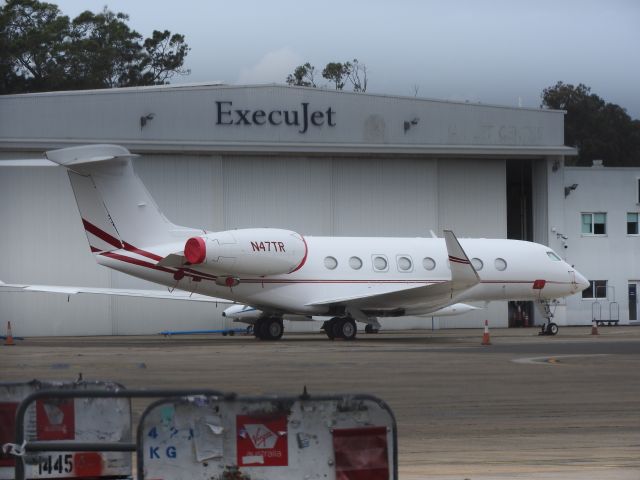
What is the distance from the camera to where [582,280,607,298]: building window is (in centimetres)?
4812

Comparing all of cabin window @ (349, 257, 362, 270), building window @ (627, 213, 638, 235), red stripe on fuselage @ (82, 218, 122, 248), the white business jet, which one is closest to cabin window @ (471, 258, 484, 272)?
the white business jet

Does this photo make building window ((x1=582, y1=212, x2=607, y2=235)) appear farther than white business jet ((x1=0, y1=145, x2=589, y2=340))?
Yes

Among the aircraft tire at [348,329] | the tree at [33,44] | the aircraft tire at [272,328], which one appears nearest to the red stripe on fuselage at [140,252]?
the aircraft tire at [272,328]

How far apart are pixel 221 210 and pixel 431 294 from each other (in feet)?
44.1

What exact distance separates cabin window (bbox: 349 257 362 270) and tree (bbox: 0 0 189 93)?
37.1 meters

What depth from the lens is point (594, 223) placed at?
1895 inches

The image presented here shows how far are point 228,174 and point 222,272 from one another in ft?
44.7

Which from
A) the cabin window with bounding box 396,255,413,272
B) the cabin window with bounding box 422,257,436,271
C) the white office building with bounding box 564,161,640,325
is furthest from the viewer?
the white office building with bounding box 564,161,640,325

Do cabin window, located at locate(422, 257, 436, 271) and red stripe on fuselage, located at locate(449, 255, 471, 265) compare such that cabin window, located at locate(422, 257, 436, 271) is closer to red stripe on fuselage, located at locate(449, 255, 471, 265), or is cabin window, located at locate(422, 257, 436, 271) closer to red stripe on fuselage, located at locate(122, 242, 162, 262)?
red stripe on fuselage, located at locate(449, 255, 471, 265)

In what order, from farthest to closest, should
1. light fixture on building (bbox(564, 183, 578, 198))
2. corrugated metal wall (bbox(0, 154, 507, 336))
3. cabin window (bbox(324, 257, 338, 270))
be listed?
light fixture on building (bbox(564, 183, 578, 198))
corrugated metal wall (bbox(0, 154, 507, 336))
cabin window (bbox(324, 257, 338, 270))

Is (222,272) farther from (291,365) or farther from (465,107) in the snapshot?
(465,107)

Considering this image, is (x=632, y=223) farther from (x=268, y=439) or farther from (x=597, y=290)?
(x=268, y=439)

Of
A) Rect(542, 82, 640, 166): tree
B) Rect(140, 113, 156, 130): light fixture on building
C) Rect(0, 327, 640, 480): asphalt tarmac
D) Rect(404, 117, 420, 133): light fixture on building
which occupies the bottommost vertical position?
Rect(0, 327, 640, 480): asphalt tarmac

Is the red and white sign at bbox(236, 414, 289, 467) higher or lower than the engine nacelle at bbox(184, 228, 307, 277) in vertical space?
lower
